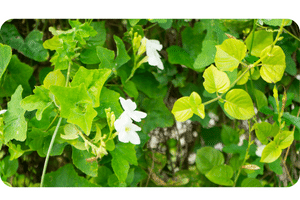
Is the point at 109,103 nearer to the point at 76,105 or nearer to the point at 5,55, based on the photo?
the point at 76,105

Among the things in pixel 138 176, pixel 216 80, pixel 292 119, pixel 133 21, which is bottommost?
pixel 138 176

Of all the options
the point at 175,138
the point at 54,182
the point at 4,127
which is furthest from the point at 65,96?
the point at 175,138

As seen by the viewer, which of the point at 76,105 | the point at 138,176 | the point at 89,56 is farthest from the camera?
the point at 138,176

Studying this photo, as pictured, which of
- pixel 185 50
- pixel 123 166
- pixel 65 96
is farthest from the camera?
pixel 185 50

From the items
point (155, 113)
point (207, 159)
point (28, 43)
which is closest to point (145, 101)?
point (155, 113)

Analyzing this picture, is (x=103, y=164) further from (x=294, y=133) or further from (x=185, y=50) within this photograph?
(x=294, y=133)

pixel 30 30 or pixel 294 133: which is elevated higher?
pixel 30 30
